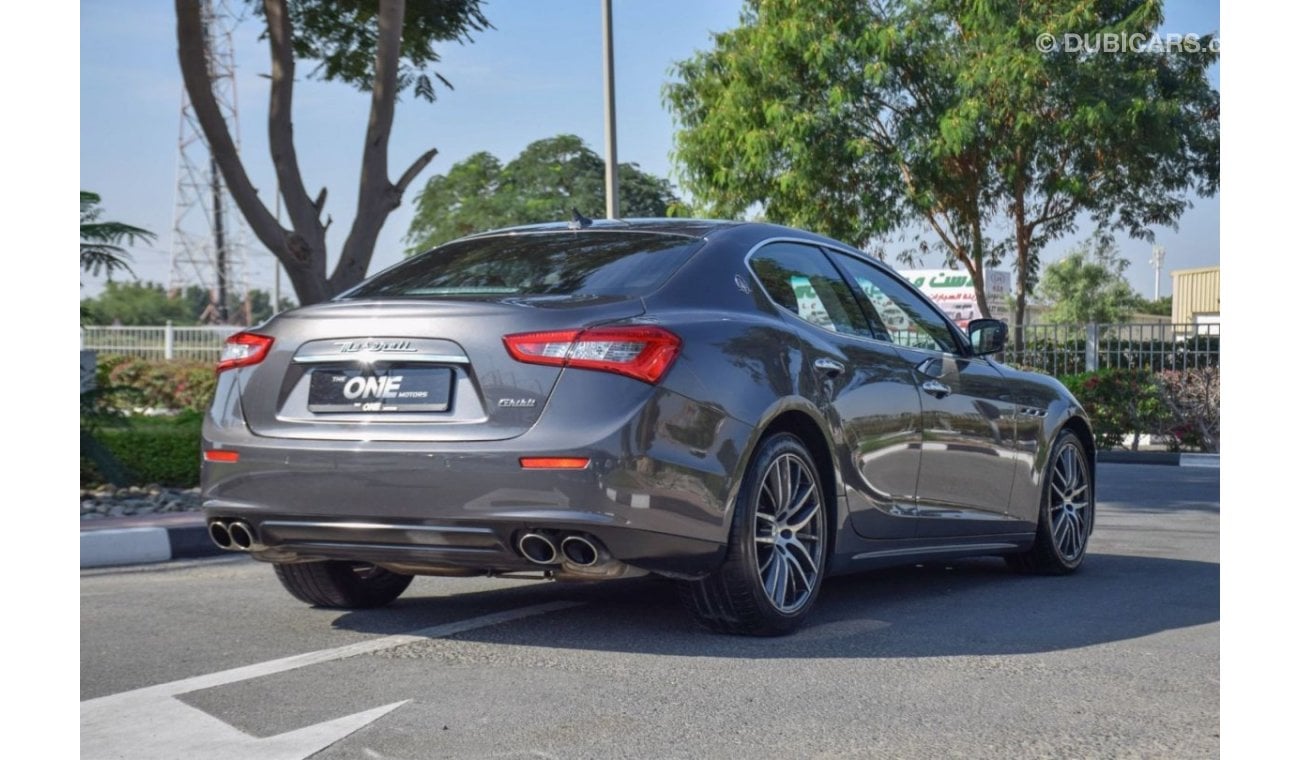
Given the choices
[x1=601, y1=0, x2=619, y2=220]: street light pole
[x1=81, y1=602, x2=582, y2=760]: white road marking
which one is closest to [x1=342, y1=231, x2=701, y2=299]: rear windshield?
[x1=81, y1=602, x2=582, y2=760]: white road marking

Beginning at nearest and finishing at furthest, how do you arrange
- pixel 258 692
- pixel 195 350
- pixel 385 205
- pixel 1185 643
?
1. pixel 258 692
2. pixel 1185 643
3. pixel 385 205
4. pixel 195 350

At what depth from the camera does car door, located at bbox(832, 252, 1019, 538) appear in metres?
6.39

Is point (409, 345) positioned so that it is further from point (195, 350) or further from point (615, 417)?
point (195, 350)

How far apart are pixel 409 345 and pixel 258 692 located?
116cm

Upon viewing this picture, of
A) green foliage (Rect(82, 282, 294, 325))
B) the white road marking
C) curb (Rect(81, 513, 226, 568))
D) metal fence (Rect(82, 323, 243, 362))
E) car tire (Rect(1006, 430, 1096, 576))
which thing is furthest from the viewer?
green foliage (Rect(82, 282, 294, 325))

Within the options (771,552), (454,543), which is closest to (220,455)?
(454,543)

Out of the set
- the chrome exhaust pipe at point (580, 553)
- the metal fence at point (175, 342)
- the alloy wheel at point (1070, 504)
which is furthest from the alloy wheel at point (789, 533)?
the metal fence at point (175, 342)

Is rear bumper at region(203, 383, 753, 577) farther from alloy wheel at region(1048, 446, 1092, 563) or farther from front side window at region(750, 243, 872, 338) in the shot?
alloy wheel at region(1048, 446, 1092, 563)

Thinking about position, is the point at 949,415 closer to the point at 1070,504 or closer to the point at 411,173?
the point at 1070,504

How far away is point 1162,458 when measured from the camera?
18.4 meters

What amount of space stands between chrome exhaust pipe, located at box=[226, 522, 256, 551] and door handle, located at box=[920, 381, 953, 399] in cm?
272
